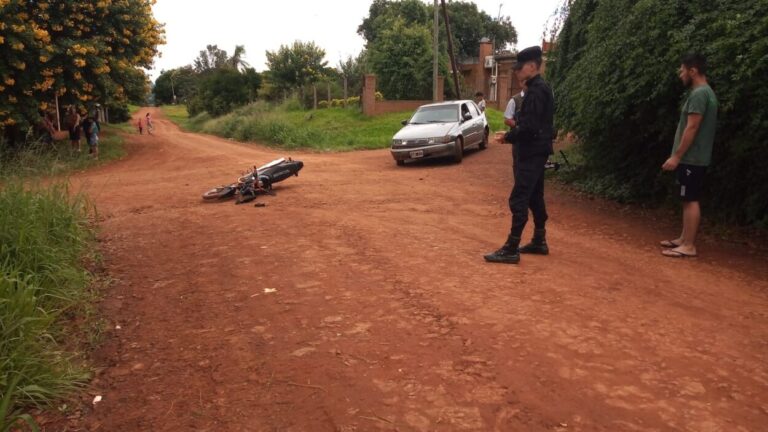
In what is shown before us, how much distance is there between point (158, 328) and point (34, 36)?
14.2 metres

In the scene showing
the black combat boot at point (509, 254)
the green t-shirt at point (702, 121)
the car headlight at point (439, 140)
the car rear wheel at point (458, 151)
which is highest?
the green t-shirt at point (702, 121)

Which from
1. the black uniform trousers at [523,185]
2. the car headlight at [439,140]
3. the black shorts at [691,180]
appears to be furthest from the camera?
the car headlight at [439,140]

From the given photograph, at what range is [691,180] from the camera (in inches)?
213

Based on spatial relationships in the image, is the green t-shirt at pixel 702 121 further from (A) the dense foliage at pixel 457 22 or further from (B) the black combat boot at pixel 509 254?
(A) the dense foliage at pixel 457 22

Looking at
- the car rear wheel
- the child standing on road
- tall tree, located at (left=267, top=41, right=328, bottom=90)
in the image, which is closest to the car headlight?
the car rear wheel

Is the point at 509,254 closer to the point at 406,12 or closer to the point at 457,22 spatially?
the point at 406,12

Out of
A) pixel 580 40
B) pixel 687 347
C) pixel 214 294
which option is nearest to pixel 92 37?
pixel 580 40

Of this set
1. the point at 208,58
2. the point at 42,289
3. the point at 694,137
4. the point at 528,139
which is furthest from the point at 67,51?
the point at 208,58

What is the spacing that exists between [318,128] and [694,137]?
22286 mm

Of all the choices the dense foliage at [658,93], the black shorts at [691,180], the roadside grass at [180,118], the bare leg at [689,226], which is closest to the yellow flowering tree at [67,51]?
the dense foliage at [658,93]

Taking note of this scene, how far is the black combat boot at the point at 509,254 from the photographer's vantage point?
5.21 metres

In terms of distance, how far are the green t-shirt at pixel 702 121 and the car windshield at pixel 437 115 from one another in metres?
9.19

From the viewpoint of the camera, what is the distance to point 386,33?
3556 centimetres

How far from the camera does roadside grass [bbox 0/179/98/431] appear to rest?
117 inches
